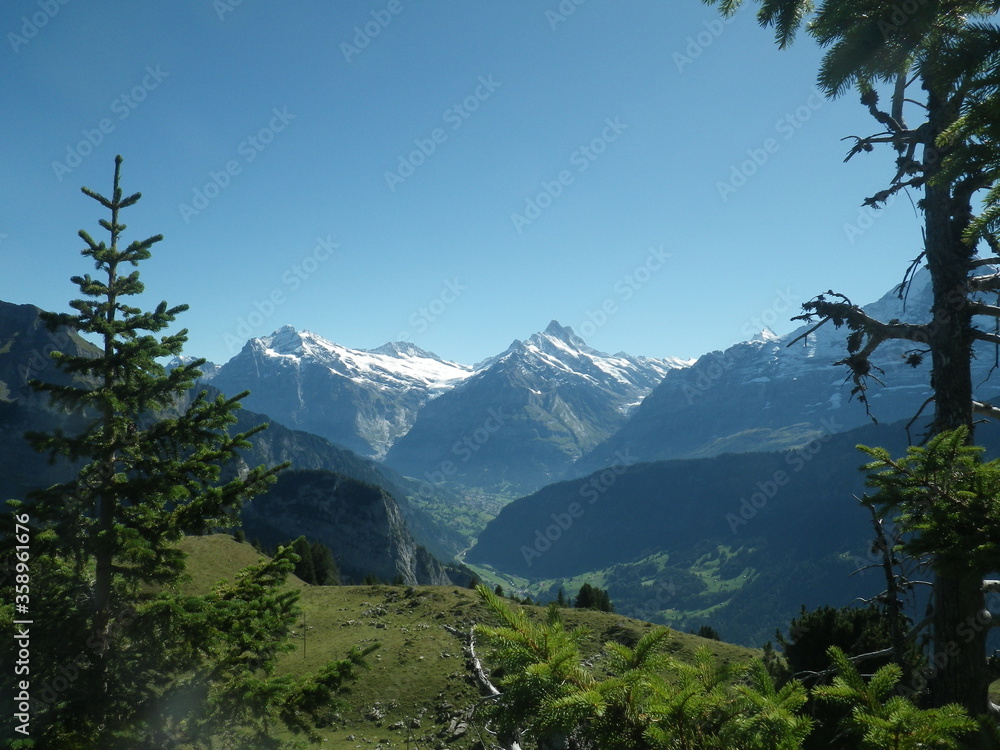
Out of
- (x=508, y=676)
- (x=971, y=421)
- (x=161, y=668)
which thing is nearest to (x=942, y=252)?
(x=971, y=421)

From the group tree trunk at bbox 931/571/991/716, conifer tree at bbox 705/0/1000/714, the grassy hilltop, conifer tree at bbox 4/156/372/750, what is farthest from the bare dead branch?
the grassy hilltop

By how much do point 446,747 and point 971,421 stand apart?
27.3m

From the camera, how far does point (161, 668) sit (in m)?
12.1

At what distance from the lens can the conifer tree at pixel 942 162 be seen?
198 inches

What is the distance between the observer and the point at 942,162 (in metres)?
5.31

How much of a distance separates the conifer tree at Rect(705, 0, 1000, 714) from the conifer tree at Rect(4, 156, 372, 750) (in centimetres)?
1177

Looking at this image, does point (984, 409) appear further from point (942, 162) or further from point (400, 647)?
point (400, 647)

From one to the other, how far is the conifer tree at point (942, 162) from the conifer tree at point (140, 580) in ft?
38.6

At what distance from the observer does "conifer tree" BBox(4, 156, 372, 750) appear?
1145 cm

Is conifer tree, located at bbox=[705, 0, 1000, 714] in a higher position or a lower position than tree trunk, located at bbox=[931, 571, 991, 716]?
higher

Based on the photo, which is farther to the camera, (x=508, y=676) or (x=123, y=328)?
(x=123, y=328)

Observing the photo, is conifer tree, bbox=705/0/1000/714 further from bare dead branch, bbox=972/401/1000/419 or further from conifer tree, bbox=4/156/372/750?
conifer tree, bbox=4/156/372/750

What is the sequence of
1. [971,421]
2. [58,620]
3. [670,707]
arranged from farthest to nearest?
[58,620], [971,421], [670,707]

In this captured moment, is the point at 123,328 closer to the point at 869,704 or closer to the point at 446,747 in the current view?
the point at 869,704
